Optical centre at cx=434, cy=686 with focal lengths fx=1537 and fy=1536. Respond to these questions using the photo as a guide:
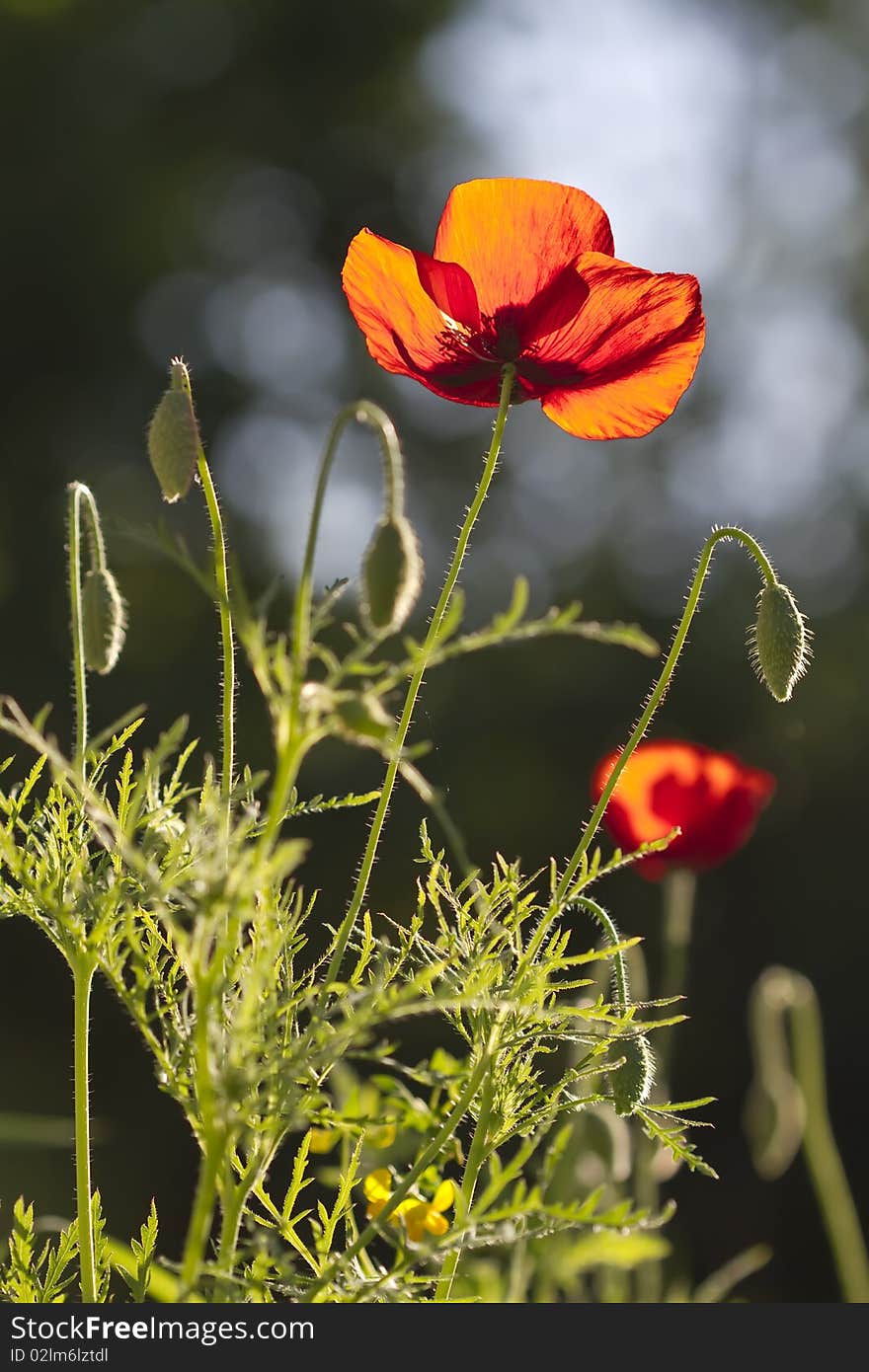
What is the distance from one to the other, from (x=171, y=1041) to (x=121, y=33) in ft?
25.5

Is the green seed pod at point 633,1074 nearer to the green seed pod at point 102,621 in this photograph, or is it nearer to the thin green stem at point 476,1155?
the thin green stem at point 476,1155

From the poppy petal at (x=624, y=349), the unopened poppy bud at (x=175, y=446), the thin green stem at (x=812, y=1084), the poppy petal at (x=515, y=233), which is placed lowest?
the thin green stem at (x=812, y=1084)

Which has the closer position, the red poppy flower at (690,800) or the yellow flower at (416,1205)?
the yellow flower at (416,1205)

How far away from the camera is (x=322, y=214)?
791 centimetres

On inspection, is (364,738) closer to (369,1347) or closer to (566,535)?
(369,1347)

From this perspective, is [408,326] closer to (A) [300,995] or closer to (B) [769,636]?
(B) [769,636]


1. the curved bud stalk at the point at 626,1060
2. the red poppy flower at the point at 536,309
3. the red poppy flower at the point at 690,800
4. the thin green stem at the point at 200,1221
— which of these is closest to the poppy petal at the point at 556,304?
the red poppy flower at the point at 536,309

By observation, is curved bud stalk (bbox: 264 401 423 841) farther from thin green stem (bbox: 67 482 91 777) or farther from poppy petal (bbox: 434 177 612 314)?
poppy petal (bbox: 434 177 612 314)

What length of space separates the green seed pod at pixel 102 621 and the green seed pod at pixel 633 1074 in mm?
376

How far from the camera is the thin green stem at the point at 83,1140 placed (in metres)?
0.76

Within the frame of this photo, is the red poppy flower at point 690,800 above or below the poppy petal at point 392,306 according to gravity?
below

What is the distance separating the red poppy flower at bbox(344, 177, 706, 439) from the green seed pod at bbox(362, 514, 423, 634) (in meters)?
0.24

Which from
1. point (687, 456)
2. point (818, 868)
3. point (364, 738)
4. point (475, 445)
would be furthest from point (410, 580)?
point (687, 456)

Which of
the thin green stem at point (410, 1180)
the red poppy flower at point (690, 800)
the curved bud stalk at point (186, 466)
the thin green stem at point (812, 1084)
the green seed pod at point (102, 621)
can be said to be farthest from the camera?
the red poppy flower at point (690, 800)
